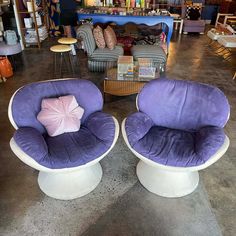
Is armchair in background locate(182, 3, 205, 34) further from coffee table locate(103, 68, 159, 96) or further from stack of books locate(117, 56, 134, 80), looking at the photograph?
stack of books locate(117, 56, 134, 80)

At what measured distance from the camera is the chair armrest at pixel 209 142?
173 cm

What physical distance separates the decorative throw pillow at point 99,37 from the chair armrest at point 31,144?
2612 millimetres

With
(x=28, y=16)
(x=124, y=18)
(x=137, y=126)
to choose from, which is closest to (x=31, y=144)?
(x=137, y=126)

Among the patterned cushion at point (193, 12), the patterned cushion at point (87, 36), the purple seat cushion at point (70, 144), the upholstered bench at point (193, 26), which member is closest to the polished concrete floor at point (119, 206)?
the purple seat cushion at point (70, 144)

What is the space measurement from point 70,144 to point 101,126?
0.30 metres

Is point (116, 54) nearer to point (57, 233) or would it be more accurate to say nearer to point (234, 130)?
point (234, 130)

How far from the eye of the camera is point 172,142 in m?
1.91

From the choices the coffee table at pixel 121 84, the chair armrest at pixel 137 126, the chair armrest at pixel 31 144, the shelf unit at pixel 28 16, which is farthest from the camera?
the shelf unit at pixel 28 16

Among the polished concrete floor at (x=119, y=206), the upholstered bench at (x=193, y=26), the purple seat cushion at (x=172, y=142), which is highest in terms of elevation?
the purple seat cushion at (x=172, y=142)

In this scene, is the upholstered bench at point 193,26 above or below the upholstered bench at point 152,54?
below

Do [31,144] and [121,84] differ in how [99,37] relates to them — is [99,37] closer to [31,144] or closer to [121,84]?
[121,84]

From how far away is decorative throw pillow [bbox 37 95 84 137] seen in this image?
6.38 feet

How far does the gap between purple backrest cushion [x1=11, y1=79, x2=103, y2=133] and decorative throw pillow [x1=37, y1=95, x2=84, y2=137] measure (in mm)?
65

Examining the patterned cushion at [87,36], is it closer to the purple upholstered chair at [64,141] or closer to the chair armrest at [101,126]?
the purple upholstered chair at [64,141]
